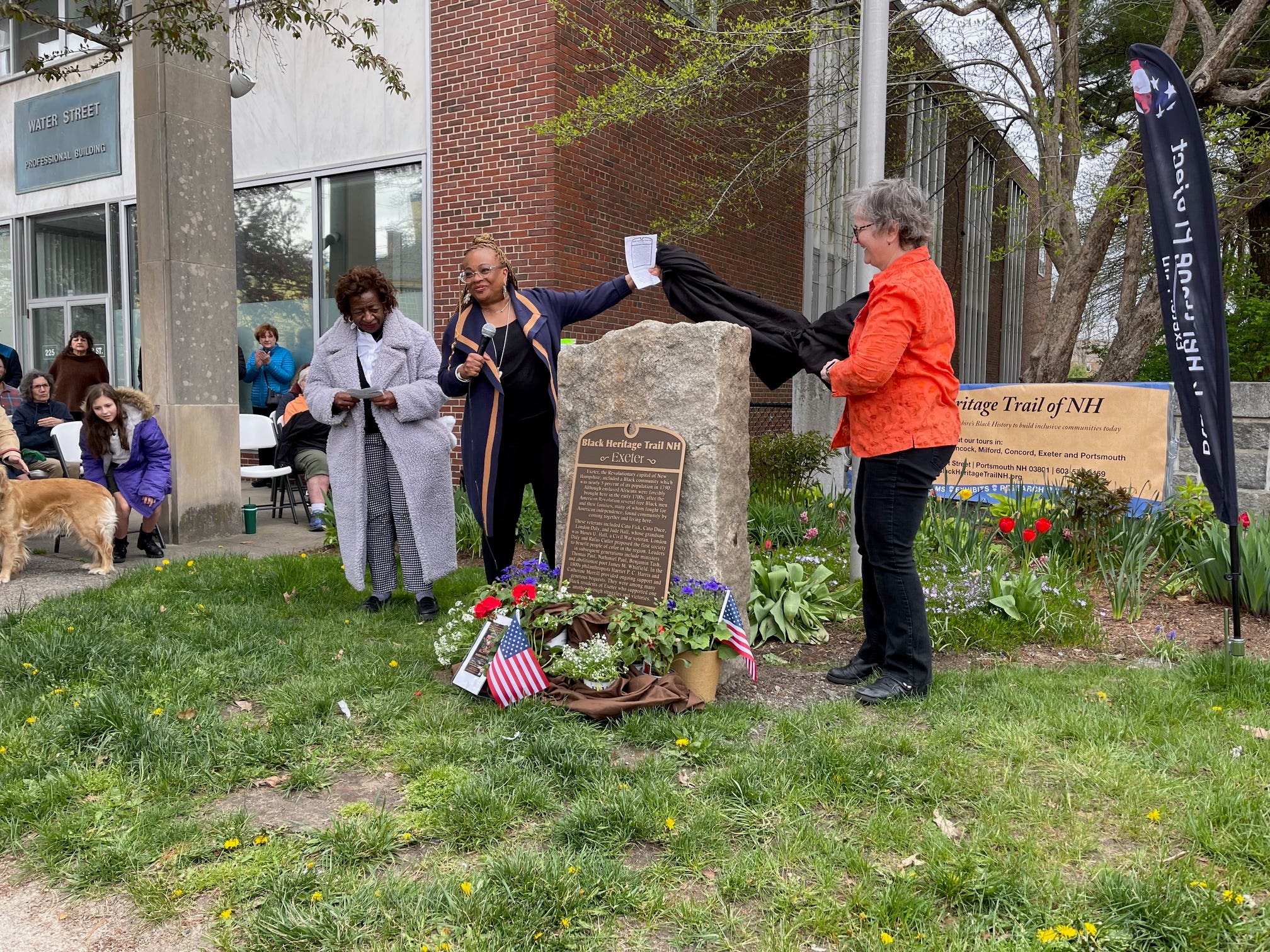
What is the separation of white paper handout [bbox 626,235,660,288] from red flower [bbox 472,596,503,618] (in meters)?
1.57

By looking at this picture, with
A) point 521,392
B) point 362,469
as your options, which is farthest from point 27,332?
point 521,392

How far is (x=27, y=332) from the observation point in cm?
1398

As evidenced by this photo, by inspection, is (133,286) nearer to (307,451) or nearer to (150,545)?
(307,451)

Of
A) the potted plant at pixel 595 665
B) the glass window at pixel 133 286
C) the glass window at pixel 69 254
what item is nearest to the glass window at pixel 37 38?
the glass window at pixel 69 254

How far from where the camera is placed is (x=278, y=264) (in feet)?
37.6

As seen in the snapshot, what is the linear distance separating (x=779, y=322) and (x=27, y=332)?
13.8m

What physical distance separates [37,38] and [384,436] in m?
12.9

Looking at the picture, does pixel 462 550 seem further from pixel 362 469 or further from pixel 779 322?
pixel 779 322

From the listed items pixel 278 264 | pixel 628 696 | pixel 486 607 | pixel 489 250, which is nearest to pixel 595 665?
pixel 628 696

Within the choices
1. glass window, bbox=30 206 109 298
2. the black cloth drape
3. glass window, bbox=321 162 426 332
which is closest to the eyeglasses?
the black cloth drape

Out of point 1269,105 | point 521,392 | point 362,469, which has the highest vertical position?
point 1269,105

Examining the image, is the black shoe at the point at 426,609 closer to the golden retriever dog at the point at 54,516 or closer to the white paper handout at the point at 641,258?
the white paper handout at the point at 641,258

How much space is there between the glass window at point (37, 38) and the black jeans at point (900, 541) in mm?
14567

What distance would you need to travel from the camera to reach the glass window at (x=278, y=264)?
11.2 m
